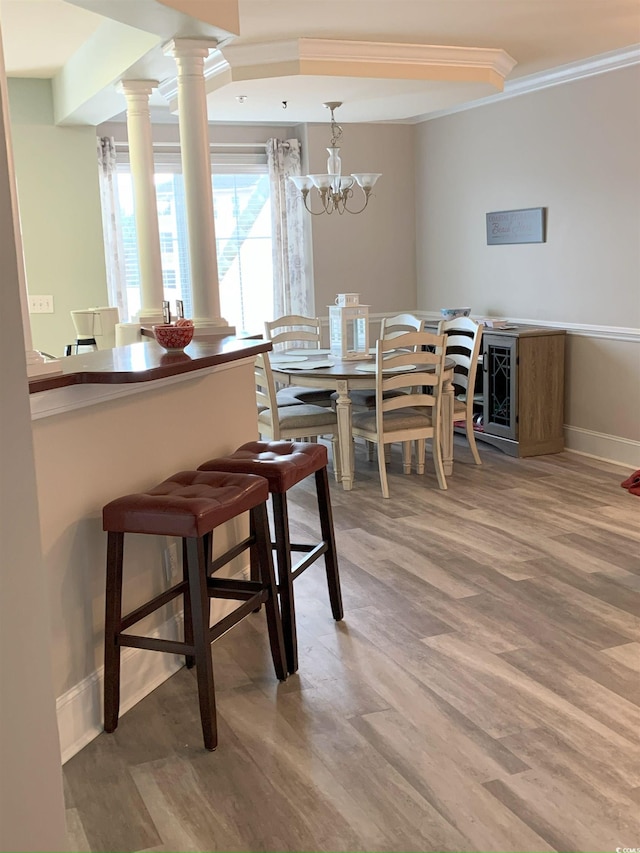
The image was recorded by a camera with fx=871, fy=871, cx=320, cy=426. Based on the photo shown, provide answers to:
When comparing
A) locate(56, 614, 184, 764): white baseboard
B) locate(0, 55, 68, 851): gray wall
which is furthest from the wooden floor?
locate(0, 55, 68, 851): gray wall

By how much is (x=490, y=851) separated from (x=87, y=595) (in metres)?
1.37

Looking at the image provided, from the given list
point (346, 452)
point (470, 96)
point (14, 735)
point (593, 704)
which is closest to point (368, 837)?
point (593, 704)

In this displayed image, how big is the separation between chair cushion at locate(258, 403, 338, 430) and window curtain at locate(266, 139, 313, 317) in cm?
217

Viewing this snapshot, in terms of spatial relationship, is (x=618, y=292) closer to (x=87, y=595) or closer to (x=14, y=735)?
(x=87, y=595)

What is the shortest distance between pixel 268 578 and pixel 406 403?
256 cm

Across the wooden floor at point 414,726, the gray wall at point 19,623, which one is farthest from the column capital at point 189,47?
the gray wall at point 19,623

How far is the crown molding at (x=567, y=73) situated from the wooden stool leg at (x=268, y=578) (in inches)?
158

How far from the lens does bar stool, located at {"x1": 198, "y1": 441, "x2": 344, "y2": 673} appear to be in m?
2.96

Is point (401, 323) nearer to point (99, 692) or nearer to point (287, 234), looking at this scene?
point (287, 234)

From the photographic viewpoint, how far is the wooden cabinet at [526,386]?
19.4 feet

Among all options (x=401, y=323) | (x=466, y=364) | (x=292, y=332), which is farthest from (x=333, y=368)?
(x=401, y=323)

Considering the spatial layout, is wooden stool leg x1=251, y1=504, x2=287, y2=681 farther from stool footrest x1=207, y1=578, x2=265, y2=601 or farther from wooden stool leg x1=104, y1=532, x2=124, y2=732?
wooden stool leg x1=104, y1=532, x2=124, y2=732

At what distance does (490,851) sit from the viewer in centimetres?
203

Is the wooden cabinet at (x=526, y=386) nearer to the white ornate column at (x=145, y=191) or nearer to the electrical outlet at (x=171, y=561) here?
the white ornate column at (x=145, y=191)
